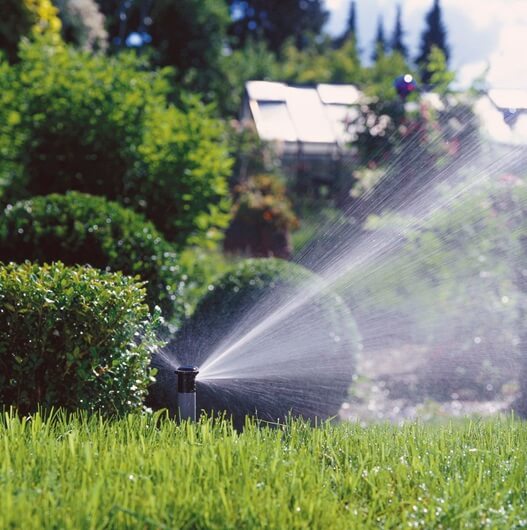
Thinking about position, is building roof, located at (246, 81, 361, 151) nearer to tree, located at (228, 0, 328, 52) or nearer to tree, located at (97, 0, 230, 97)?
tree, located at (97, 0, 230, 97)

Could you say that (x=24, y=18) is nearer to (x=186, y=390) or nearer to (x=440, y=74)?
(x=440, y=74)

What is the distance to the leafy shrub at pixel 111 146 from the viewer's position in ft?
23.8

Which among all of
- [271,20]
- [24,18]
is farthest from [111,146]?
[271,20]

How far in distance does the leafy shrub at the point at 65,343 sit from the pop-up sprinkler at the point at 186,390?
0.31 meters

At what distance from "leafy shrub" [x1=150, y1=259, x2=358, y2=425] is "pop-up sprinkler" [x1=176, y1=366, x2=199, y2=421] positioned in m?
0.87

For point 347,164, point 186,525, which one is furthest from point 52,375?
point 347,164

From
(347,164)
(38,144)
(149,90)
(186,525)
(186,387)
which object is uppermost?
(347,164)

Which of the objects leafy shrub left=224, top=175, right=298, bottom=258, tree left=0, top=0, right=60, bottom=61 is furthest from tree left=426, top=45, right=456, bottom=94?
tree left=0, top=0, right=60, bottom=61

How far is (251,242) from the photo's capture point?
41.8 feet

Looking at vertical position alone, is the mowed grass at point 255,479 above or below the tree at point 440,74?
below

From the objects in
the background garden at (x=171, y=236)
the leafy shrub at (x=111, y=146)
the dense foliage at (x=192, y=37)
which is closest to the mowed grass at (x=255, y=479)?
the background garden at (x=171, y=236)

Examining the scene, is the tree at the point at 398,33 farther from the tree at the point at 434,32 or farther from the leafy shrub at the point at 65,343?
the leafy shrub at the point at 65,343

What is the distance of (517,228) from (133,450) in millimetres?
4650

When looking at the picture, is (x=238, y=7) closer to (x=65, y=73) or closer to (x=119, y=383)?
(x=65, y=73)
